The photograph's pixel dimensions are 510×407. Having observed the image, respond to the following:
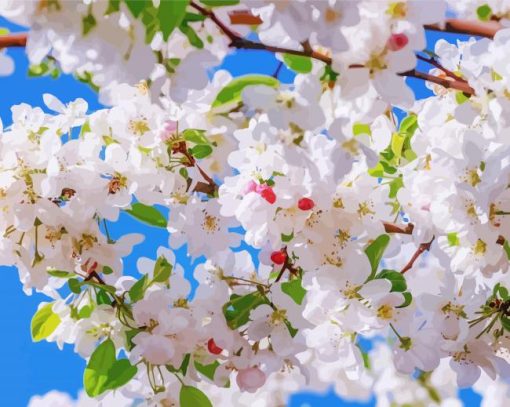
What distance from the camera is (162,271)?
1690 millimetres

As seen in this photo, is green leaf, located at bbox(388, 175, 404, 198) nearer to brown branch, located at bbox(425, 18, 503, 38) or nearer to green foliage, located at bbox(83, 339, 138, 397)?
brown branch, located at bbox(425, 18, 503, 38)

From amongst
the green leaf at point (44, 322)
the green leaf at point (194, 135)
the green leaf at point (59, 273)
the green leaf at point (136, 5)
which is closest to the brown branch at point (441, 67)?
the green leaf at point (194, 135)

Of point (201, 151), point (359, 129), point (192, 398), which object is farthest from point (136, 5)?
point (192, 398)

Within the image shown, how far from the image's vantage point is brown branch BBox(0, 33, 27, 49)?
4.14 ft

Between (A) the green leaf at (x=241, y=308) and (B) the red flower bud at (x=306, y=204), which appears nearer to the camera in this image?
(B) the red flower bud at (x=306, y=204)

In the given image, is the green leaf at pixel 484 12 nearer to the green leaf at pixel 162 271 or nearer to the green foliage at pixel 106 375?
the green leaf at pixel 162 271

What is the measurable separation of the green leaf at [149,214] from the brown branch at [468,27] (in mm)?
649

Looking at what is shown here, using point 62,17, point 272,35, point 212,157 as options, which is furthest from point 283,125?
point 212,157

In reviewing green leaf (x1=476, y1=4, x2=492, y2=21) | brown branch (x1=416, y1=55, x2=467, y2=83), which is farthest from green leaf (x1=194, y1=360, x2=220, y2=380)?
green leaf (x1=476, y1=4, x2=492, y2=21)

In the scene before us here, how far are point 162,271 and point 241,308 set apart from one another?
0.17 meters

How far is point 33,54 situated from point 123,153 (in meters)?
0.45

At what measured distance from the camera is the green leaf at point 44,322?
69.7 inches

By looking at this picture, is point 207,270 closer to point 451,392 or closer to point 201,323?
point 201,323

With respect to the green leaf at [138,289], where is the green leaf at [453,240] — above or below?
above
